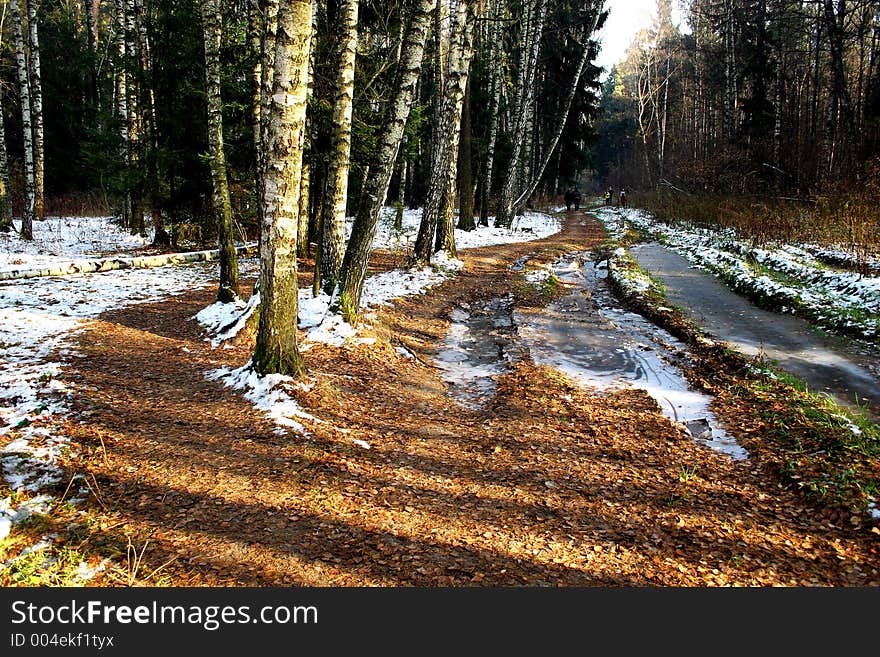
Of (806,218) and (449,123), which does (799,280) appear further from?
(449,123)

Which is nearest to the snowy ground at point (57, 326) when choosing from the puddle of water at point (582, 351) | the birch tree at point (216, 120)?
the birch tree at point (216, 120)

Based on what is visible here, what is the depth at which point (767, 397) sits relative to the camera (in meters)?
6.36

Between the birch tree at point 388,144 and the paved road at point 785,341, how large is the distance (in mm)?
5804

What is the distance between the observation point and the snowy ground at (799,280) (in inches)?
360

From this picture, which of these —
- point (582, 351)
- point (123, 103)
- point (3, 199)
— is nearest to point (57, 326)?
point (582, 351)

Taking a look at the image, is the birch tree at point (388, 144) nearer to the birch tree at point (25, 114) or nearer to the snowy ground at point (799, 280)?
the snowy ground at point (799, 280)

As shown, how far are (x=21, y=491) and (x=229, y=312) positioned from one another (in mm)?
4648

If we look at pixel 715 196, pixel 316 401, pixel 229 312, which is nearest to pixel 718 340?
pixel 316 401

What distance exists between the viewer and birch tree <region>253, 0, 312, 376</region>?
5133mm

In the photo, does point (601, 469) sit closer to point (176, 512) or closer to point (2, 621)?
point (176, 512)

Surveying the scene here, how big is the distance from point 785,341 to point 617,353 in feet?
8.90

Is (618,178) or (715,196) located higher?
(618,178)

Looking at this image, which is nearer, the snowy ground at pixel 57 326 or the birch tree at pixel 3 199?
the snowy ground at pixel 57 326

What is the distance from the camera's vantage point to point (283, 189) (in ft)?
17.9
